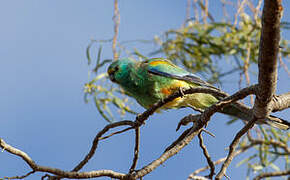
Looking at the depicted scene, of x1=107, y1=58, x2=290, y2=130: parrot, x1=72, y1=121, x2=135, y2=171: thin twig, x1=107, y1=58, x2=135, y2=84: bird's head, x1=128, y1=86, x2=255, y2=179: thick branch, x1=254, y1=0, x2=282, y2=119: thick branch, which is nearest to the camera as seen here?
x1=254, y1=0, x2=282, y2=119: thick branch

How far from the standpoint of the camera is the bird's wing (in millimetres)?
3184

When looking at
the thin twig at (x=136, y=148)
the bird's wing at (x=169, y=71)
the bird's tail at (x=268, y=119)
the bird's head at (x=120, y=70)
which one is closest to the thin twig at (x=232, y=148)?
the bird's tail at (x=268, y=119)

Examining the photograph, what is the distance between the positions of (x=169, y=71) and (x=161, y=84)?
5.8 inches

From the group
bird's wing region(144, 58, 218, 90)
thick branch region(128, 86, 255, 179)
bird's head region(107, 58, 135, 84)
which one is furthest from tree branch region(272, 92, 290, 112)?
bird's head region(107, 58, 135, 84)

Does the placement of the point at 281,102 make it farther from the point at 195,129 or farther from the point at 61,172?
the point at 61,172

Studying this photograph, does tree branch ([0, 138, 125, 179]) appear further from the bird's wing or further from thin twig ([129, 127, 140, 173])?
the bird's wing

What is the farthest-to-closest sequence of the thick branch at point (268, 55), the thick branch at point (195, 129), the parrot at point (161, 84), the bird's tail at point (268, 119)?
the parrot at point (161, 84)
the bird's tail at point (268, 119)
the thick branch at point (195, 129)
the thick branch at point (268, 55)

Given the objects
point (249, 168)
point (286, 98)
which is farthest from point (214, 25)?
point (286, 98)

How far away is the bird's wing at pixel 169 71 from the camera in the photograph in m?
3.18

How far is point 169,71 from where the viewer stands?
3.24m

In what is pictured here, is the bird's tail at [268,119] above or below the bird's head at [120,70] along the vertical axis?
below

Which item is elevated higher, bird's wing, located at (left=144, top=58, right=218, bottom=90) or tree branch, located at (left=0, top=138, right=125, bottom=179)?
bird's wing, located at (left=144, top=58, right=218, bottom=90)

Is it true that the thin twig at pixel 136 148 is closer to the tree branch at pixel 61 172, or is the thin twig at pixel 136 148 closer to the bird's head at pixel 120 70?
the tree branch at pixel 61 172

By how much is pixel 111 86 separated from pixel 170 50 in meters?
0.90
